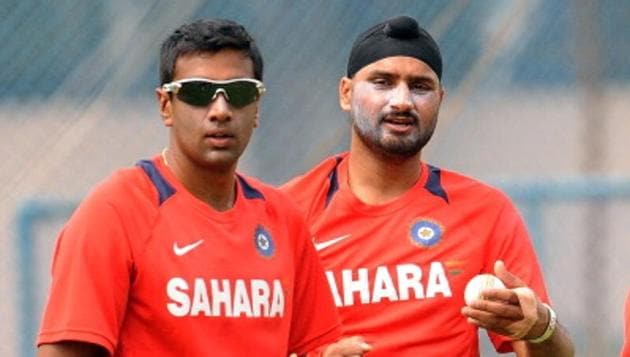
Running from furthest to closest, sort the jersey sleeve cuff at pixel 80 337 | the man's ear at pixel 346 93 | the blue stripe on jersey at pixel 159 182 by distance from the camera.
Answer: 1. the man's ear at pixel 346 93
2. the blue stripe on jersey at pixel 159 182
3. the jersey sleeve cuff at pixel 80 337

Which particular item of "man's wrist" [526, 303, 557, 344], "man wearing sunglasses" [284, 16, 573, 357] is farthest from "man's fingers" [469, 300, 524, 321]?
"man wearing sunglasses" [284, 16, 573, 357]

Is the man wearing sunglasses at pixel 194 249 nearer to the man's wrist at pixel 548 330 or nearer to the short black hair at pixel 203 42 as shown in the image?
the short black hair at pixel 203 42

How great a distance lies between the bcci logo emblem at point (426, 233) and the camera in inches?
238

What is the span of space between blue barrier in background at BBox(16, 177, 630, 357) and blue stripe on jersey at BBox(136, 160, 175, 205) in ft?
10.2

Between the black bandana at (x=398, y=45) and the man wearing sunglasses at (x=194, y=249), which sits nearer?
the man wearing sunglasses at (x=194, y=249)

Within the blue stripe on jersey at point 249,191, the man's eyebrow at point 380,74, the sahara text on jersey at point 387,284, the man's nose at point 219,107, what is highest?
the man's eyebrow at point 380,74

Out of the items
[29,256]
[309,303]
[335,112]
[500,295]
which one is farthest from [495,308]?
[29,256]

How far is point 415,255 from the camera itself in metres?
6.01

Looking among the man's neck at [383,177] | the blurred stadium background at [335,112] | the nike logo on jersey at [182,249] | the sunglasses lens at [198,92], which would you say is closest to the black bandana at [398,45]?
the man's neck at [383,177]

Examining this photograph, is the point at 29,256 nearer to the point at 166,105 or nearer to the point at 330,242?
the point at 330,242

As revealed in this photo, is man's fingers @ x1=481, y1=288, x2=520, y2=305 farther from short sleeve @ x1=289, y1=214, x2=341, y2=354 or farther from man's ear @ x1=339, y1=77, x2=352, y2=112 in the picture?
man's ear @ x1=339, y1=77, x2=352, y2=112

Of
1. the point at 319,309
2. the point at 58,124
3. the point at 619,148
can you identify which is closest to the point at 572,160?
the point at 619,148

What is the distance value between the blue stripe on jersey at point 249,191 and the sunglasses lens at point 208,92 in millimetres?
309

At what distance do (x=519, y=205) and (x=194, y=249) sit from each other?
4.08 meters
